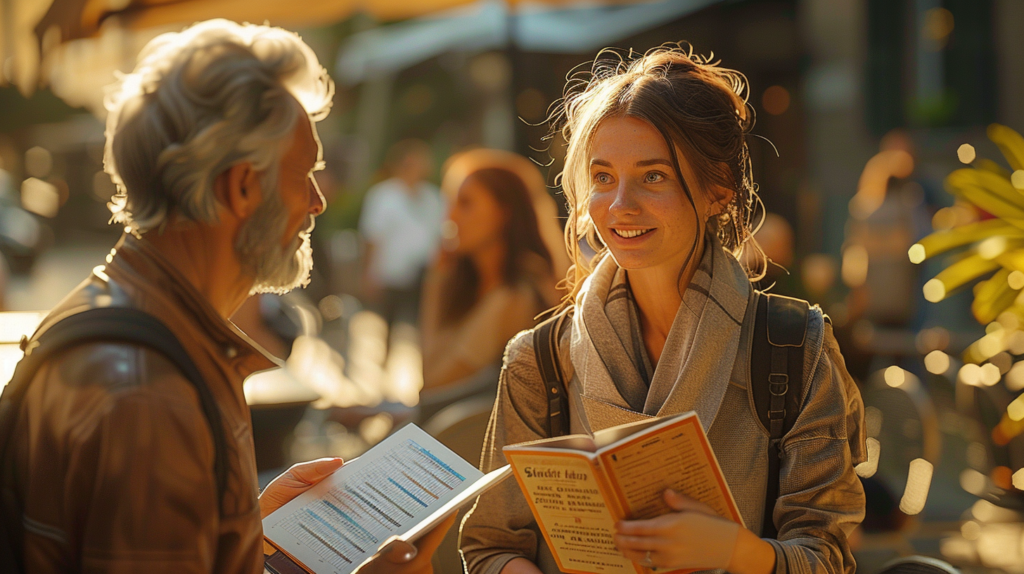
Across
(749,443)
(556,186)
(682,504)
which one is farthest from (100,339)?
(556,186)

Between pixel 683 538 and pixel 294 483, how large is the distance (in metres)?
0.73

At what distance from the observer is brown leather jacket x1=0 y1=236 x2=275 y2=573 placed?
98 cm

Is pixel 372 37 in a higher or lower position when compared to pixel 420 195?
higher

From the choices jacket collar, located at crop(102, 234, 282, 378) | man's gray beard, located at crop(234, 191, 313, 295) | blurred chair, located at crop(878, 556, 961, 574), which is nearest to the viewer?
jacket collar, located at crop(102, 234, 282, 378)

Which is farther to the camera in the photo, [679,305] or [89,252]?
[89,252]

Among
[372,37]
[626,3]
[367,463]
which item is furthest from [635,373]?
[372,37]

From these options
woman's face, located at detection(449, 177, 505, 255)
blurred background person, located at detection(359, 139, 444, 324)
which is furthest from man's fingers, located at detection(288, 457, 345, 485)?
blurred background person, located at detection(359, 139, 444, 324)

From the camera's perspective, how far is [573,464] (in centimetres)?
128

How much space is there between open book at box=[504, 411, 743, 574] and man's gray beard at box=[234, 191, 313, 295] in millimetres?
456

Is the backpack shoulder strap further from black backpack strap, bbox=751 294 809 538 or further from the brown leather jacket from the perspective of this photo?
black backpack strap, bbox=751 294 809 538

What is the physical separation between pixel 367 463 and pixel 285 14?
2.97m

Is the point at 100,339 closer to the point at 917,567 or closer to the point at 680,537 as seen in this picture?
the point at 680,537

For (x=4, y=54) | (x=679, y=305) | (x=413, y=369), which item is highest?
(x=4, y=54)

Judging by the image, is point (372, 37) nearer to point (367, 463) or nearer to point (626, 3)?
point (626, 3)
